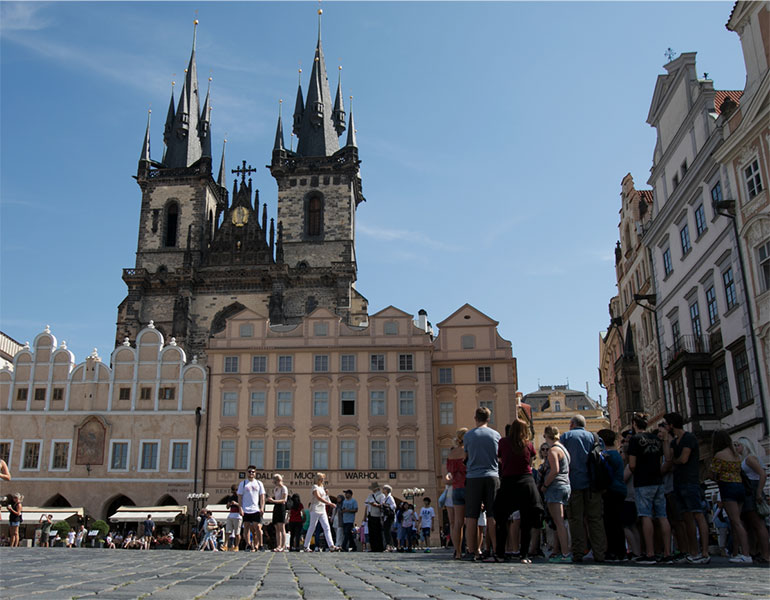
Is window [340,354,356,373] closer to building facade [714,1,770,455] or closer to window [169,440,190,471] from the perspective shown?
window [169,440,190,471]

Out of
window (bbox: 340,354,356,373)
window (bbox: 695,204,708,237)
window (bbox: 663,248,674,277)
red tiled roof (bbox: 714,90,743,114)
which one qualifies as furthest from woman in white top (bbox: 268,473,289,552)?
window (bbox: 340,354,356,373)

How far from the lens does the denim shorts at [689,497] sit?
945 centimetres

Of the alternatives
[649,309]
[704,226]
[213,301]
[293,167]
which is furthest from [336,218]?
[704,226]

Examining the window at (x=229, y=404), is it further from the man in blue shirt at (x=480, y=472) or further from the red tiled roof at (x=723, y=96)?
the man in blue shirt at (x=480, y=472)

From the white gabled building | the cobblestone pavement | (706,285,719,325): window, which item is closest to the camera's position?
the cobblestone pavement

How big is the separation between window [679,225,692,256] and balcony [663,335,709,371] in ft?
9.29

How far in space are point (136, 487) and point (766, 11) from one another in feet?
101

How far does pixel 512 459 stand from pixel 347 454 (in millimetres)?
28301

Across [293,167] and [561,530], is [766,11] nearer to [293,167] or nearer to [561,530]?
[561,530]

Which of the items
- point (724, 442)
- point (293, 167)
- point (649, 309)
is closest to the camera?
point (724, 442)

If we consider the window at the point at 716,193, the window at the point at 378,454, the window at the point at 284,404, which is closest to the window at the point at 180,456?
the window at the point at 284,404

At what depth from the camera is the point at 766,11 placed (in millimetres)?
20234

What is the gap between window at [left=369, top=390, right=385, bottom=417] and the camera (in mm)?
37625

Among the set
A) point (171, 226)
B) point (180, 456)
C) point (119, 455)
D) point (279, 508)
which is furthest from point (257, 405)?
point (171, 226)
